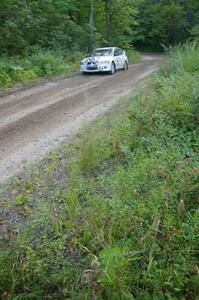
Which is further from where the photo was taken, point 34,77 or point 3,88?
point 34,77

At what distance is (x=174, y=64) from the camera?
9617 mm

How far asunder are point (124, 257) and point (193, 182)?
1.43m

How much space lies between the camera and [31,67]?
1519 cm

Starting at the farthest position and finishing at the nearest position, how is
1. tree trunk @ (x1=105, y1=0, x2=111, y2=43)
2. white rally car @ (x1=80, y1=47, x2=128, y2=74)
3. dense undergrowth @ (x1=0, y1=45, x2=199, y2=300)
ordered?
tree trunk @ (x1=105, y1=0, x2=111, y2=43)
white rally car @ (x1=80, y1=47, x2=128, y2=74)
dense undergrowth @ (x1=0, y1=45, x2=199, y2=300)

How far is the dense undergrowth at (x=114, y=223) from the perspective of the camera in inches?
116

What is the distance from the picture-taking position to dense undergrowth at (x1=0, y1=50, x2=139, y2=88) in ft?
43.5

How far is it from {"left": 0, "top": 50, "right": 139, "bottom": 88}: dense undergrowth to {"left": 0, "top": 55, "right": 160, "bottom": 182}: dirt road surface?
837mm

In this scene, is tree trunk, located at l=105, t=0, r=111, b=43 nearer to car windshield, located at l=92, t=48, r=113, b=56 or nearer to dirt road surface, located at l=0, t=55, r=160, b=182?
car windshield, located at l=92, t=48, r=113, b=56

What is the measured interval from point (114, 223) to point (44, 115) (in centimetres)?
567

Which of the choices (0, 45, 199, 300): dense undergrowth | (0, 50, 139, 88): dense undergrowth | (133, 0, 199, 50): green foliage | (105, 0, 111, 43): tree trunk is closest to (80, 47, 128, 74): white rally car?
(0, 50, 139, 88): dense undergrowth

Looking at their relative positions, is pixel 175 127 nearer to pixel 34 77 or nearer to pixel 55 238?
pixel 55 238

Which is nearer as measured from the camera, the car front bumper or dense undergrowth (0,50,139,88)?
dense undergrowth (0,50,139,88)

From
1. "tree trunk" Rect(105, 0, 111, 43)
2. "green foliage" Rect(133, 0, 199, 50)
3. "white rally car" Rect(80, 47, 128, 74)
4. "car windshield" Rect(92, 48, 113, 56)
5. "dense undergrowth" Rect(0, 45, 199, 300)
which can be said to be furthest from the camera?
"green foliage" Rect(133, 0, 199, 50)

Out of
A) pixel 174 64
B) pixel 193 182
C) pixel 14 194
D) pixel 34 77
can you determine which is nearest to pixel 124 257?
pixel 193 182
